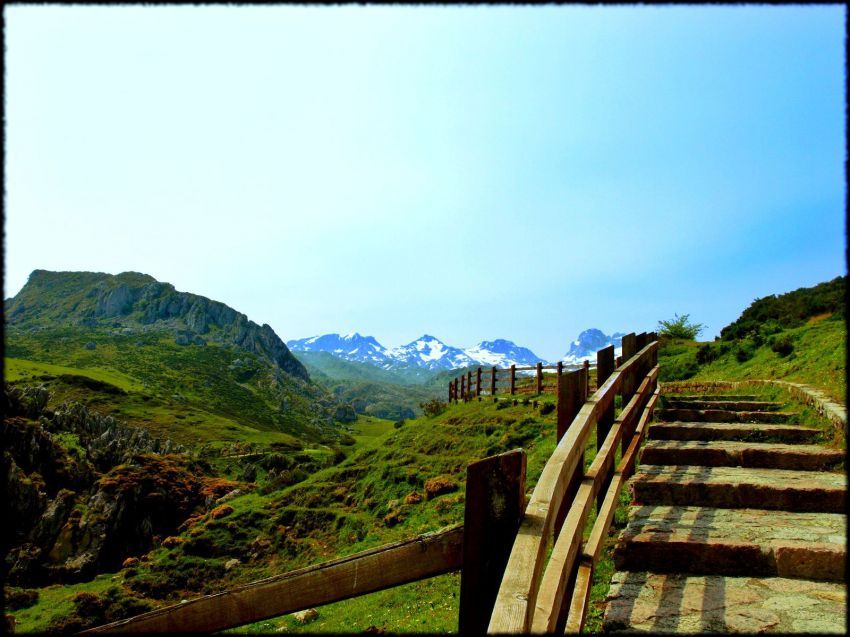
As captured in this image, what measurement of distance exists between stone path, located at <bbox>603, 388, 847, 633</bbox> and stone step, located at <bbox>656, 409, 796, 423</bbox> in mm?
1429

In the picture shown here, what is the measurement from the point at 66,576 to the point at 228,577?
9.88 m

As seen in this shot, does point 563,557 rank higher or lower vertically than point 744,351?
lower

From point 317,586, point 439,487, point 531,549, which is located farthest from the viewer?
point 439,487

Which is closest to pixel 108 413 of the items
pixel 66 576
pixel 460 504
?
pixel 66 576

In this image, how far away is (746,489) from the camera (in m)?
5.32

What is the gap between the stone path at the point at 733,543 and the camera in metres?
3.42

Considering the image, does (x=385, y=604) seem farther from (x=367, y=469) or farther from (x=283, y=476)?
(x=283, y=476)

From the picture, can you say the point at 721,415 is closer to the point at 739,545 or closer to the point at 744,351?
the point at 739,545

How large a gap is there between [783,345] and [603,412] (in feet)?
43.8

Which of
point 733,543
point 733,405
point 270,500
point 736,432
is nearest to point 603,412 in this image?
point 733,543

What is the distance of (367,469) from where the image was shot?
771 inches

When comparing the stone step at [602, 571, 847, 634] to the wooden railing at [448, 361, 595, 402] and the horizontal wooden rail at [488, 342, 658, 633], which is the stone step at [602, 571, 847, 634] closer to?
the horizontal wooden rail at [488, 342, 658, 633]

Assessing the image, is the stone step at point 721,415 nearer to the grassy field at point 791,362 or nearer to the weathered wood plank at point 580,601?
the grassy field at point 791,362

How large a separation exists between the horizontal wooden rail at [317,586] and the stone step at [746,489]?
4081 mm
